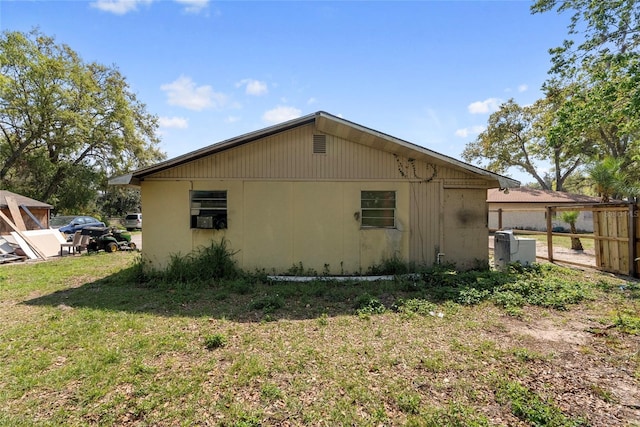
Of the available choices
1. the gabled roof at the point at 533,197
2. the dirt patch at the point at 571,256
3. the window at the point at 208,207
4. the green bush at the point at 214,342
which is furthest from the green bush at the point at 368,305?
the gabled roof at the point at 533,197

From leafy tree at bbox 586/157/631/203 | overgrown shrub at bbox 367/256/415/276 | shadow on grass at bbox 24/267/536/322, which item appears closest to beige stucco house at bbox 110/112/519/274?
overgrown shrub at bbox 367/256/415/276

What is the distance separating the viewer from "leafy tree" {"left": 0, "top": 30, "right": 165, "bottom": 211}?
816 inches

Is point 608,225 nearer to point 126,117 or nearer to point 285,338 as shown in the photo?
point 285,338

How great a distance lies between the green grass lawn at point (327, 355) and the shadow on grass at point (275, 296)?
4cm

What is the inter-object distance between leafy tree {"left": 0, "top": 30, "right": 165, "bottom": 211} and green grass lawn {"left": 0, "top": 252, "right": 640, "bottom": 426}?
21.2 m

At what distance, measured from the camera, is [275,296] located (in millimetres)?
5805

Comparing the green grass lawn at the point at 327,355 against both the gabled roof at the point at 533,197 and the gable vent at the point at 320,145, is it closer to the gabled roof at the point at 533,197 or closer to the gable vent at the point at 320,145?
the gable vent at the point at 320,145

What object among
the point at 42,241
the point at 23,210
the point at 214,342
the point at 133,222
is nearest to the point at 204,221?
the point at 214,342

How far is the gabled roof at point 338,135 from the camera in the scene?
6.91 metres

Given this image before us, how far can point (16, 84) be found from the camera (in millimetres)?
20328

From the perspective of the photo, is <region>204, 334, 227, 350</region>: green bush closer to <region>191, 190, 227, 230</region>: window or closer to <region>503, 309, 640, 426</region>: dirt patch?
<region>503, 309, 640, 426</region>: dirt patch

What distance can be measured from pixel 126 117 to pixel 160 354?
85.6 ft

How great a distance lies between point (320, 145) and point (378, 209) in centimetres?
213

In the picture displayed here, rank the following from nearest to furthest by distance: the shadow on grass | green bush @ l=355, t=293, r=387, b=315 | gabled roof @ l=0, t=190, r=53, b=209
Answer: green bush @ l=355, t=293, r=387, b=315 → the shadow on grass → gabled roof @ l=0, t=190, r=53, b=209
